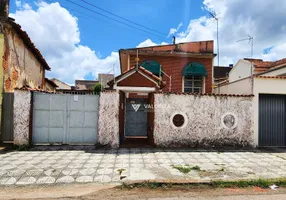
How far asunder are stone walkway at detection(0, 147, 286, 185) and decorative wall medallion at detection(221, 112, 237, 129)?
139 cm

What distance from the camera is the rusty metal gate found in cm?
910

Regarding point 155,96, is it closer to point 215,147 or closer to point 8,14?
point 215,147

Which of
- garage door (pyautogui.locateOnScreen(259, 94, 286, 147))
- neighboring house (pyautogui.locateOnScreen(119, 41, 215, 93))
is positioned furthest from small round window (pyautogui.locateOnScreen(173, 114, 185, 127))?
neighboring house (pyautogui.locateOnScreen(119, 41, 215, 93))

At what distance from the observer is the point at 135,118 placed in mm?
11719

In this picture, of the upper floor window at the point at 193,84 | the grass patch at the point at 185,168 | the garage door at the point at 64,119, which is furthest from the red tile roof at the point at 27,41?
the upper floor window at the point at 193,84

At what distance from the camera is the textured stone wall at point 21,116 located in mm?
8805

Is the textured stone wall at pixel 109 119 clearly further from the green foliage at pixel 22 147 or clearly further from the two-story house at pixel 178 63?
the two-story house at pixel 178 63

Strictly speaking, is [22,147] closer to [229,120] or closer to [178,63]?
[229,120]

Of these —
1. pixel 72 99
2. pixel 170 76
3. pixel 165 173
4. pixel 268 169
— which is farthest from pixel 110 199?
pixel 170 76

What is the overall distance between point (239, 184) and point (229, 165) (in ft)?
→ 5.06

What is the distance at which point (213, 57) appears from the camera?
16.4m

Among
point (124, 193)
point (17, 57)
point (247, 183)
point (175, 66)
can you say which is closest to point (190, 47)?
point (175, 66)

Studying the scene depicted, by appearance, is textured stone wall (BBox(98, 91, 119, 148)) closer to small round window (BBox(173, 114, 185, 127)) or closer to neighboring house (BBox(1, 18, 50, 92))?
small round window (BBox(173, 114, 185, 127))

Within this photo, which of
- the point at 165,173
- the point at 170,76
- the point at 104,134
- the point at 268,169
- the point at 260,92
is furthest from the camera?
the point at 170,76
